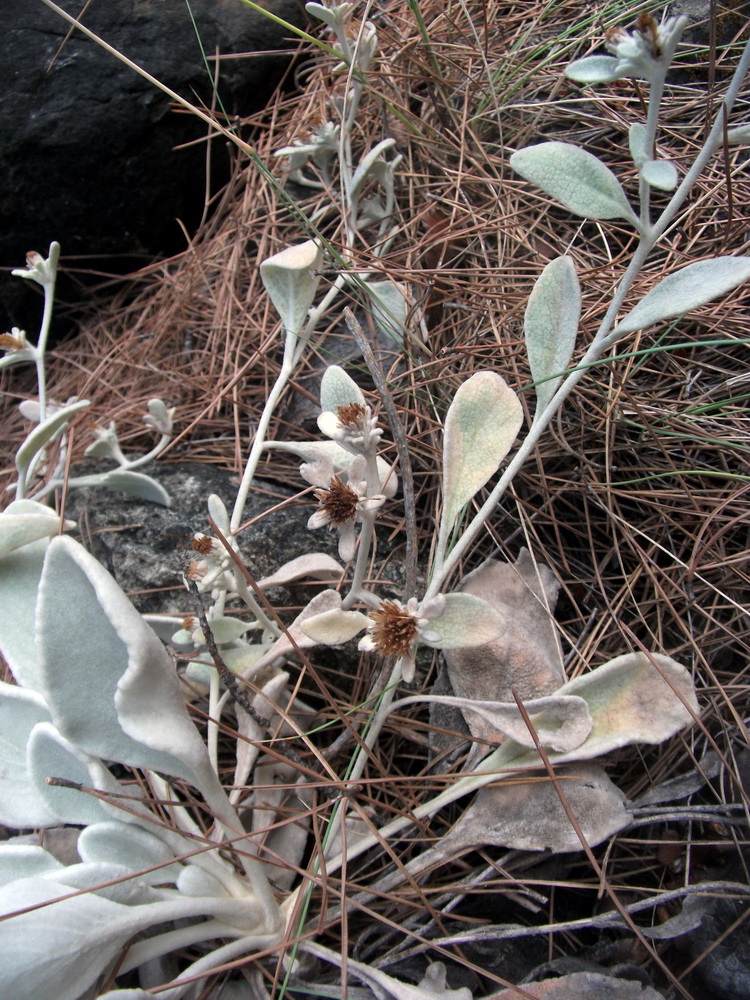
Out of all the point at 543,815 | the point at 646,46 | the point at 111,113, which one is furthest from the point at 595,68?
the point at 111,113

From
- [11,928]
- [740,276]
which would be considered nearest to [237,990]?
[11,928]

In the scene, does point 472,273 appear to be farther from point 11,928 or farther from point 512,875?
point 11,928

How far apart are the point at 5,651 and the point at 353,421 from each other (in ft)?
1.88

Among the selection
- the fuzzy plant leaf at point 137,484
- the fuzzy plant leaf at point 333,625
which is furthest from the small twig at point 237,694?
the fuzzy plant leaf at point 137,484

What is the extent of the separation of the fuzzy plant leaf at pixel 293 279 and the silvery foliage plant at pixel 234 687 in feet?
0.93

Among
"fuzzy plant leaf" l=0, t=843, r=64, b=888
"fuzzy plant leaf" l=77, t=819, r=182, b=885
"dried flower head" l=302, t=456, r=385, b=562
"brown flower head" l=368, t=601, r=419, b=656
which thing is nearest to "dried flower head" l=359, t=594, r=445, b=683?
"brown flower head" l=368, t=601, r=419, b=656

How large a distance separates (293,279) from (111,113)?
1001 mm

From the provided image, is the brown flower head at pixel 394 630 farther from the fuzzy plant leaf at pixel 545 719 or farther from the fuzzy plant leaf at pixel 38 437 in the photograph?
the fuzzy plant leaf at pixel 38 437

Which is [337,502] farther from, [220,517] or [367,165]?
[367,165]

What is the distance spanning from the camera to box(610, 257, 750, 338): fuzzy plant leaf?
72cm

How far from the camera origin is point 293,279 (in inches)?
44.6

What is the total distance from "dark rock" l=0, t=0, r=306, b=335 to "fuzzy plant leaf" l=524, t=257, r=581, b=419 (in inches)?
52.3

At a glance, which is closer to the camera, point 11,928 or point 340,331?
point 11,928

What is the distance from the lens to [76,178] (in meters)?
1.75
